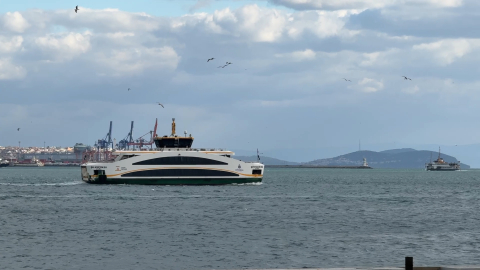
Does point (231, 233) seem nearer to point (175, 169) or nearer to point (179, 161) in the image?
point (175, 169)

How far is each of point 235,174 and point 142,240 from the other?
6189 centimetres

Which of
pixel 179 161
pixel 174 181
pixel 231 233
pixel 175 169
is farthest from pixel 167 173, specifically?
pixel 231 233

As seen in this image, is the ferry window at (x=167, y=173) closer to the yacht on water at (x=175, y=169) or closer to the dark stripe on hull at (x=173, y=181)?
the yacht on water at (x=175, y=169)

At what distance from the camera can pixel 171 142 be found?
380ft

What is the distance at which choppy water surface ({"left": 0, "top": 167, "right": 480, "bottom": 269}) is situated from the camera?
3719 cm

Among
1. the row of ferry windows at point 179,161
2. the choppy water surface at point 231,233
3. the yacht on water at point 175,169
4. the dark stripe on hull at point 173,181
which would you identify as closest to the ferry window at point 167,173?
the yacht on water at point 175,169

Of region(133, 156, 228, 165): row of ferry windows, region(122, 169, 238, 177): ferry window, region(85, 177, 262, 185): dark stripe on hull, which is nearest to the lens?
region(85, 177, 262, 185): dark stripe on hull

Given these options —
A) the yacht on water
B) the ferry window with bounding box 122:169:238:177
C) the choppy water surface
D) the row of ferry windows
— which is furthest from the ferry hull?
the choppy water surface

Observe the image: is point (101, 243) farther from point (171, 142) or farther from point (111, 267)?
point (171, 142)

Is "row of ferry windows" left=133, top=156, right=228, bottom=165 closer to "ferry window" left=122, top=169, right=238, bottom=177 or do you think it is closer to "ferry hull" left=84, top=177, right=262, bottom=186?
"ferry window" left=122, top=169, right=238, bottom=177

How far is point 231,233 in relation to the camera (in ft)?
158

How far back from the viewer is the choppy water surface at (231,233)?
37188 millimetres

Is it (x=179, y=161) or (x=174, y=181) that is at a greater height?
(x=179, y=161)

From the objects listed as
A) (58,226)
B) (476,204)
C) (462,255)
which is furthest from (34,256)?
(476,204)
